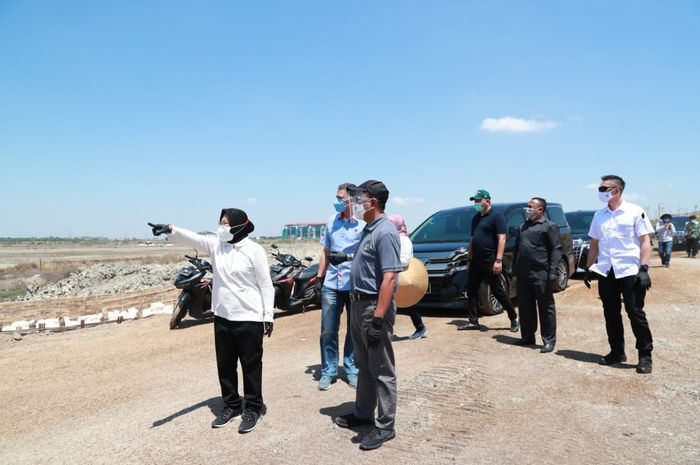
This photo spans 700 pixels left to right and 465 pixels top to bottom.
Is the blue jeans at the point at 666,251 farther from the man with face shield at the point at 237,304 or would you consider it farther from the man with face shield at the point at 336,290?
the man with face shield at the point at 237,304

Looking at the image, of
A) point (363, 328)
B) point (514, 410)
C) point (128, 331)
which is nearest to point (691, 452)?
point (514, 410)

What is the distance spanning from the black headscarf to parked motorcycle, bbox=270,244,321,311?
545 centimetres

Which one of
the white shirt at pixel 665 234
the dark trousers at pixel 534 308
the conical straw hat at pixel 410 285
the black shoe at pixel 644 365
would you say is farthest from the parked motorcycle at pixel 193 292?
the white shirt at pixel 665 234

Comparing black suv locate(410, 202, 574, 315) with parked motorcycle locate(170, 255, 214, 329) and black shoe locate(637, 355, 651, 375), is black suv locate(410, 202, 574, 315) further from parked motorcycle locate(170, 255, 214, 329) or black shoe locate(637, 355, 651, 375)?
parked motorcycle locate(170, 255, 214, 329)

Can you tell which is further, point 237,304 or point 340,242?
point 340,242

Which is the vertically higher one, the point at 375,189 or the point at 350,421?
the point at 375,189

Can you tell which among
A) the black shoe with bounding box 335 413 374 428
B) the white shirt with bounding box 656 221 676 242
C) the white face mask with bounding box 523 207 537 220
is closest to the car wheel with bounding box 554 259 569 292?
the white face mask with bounding box 523 207 537 220

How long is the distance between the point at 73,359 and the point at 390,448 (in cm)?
552

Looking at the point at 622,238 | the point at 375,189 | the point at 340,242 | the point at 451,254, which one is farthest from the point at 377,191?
the point at 451,254

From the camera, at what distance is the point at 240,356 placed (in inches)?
164

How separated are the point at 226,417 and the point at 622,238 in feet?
14.7

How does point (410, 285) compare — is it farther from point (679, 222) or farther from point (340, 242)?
point (679, 222)

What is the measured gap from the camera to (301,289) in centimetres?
991

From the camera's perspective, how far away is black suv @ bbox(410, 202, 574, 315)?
7.86 metres
